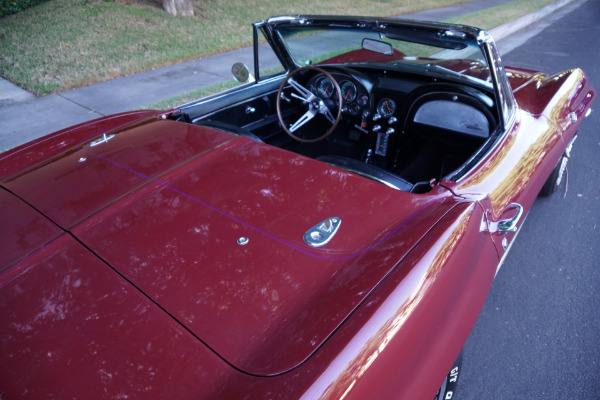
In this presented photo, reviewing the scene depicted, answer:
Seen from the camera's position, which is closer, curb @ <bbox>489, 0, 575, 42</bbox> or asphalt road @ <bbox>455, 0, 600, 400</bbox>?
asphalt road @ <bbox>455, 0, 600, 400</bbox>

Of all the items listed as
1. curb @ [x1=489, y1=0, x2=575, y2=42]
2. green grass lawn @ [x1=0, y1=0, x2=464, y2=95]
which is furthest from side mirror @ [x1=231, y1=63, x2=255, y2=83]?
curb @ [x1=489, y1=0, x2=575, y2=42]

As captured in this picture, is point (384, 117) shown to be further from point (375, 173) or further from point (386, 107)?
point (375, 173)

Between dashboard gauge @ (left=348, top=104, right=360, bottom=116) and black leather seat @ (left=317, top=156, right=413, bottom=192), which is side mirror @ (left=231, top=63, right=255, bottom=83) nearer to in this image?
dashboard gauge @ (left=348, top=104, right=360, bottom=116)

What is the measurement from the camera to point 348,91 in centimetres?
304

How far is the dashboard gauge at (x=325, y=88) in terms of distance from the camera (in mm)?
2999

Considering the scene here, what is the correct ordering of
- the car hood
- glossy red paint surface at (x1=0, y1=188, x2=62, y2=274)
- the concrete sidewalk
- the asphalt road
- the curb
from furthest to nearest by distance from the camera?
the curb
the concrete sidewalk
the asphalt road
glossy red paint surface at (x1=0, y1=188, x2=62, y2=274)
the car hood

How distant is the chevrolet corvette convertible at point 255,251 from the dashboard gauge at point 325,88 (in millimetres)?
412

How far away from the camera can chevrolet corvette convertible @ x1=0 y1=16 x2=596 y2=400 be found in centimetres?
113

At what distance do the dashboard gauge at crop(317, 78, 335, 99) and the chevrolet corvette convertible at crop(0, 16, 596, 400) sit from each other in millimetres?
412

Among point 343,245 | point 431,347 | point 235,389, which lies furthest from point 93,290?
point 431,347

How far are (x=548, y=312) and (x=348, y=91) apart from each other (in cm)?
199

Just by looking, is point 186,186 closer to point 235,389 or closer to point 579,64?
point 235,389

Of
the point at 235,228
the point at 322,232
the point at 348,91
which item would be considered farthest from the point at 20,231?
→ the point at 348,91

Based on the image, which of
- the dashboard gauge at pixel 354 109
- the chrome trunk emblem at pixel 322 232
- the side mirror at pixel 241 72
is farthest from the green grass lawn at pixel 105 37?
the chrome trunk emblem at pixel 322 232
